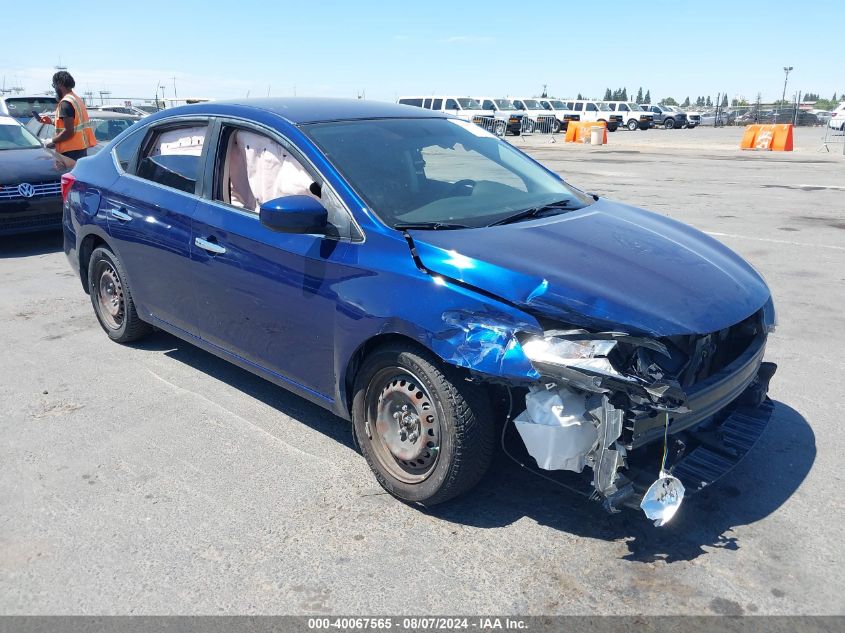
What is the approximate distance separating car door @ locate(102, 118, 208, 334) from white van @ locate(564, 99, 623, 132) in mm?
43374

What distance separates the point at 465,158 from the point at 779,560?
8.74 feet

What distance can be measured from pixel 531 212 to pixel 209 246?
1.78 meters

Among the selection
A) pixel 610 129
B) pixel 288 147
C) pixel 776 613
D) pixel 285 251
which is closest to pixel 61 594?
pixel 285 251

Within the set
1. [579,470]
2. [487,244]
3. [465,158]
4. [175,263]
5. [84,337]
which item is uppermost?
[465,158]

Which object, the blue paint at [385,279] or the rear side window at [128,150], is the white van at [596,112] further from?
the blue paint at [385,279]

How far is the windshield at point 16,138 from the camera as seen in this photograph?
9.93 meters

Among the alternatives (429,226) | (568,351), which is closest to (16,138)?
(429,226)

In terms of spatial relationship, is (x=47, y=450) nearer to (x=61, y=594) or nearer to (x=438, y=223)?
(x=61, y=594)

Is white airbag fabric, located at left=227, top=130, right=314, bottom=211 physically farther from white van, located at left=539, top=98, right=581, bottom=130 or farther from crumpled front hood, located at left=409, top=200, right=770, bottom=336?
white van, located at left=539, top=98, right=581, bottom=130

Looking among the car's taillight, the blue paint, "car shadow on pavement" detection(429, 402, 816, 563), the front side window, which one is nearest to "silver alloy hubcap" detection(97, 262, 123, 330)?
the blue paint

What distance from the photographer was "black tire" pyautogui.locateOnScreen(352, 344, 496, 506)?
3.04 metres

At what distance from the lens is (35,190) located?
865 centimetres

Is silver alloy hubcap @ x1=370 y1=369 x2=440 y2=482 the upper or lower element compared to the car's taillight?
lower

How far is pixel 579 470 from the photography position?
2.89 meters
